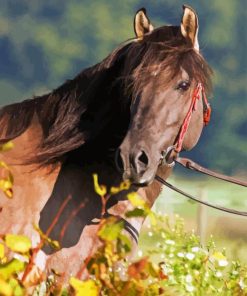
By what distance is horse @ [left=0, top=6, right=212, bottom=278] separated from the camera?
383 centimetres

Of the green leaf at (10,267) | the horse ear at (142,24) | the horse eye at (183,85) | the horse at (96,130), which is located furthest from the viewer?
the horse ear at (142,24)

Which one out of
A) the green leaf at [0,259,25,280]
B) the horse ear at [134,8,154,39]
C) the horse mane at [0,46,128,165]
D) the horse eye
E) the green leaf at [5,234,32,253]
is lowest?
the horse mane at [0,46,128,165]

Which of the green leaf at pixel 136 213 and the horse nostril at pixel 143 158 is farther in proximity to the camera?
the horse nostril at pixel 143 158

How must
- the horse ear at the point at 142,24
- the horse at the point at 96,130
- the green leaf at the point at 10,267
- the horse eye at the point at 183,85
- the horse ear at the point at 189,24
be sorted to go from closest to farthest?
the green leaf at the point at 10,267
the horse at the point at 96,130
the horse eye at the point at 183,85
the horse ear at the point at 189,24
the horse ear at the point at 142,24

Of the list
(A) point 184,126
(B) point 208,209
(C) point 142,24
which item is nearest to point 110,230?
(A) point 184,126

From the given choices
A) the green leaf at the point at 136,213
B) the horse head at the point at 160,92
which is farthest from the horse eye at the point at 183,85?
the green leaf at the point at 136,213

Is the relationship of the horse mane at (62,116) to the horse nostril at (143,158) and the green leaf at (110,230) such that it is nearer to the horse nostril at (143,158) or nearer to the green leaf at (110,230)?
the horse nostril at (143,158)

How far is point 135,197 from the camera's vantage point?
165 centimetres

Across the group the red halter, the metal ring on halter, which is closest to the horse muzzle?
the metal ring on halter

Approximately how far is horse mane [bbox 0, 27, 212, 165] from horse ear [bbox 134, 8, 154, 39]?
12 centimetres

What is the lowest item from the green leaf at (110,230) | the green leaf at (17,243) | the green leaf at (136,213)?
the green leaf at (17,243)

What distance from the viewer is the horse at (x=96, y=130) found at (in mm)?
3830

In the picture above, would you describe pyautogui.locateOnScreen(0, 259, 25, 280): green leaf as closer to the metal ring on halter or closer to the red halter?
the metal ring on halter

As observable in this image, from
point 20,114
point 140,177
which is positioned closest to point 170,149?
point 140,177
